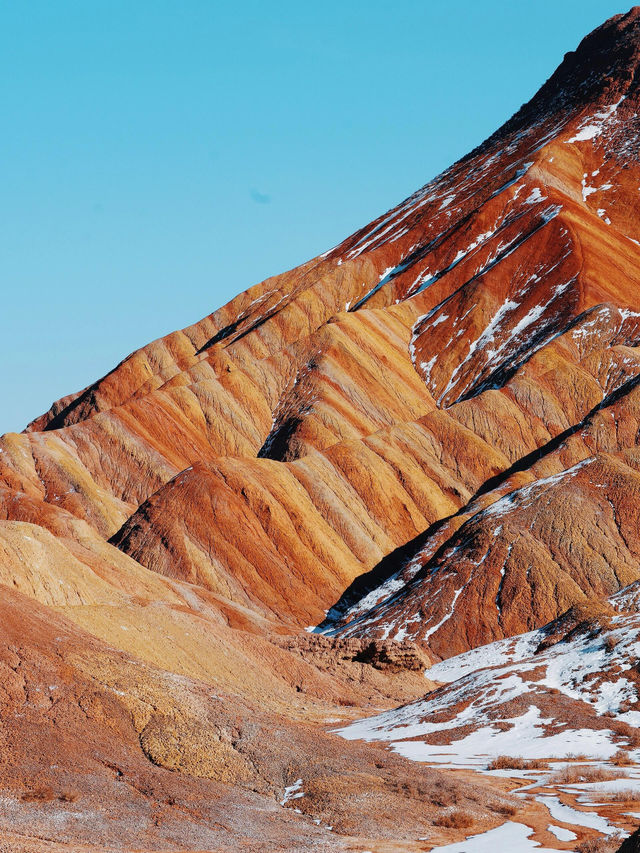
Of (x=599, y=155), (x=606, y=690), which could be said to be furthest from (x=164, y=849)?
(x=599, y=155)

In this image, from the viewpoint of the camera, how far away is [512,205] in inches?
5876

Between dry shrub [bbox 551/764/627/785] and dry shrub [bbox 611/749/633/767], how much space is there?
5.02 ft

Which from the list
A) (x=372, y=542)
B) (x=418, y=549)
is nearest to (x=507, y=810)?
(x=418, y=549)

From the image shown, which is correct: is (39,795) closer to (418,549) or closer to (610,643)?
(610,643)

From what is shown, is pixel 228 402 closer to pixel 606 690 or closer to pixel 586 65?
pixel 606 690

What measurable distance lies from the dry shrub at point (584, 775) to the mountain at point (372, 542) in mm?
173

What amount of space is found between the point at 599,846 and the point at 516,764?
1362 cm

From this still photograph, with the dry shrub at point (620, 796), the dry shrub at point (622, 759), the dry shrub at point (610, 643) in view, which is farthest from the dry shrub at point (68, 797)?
the dry shrub at point (610, 643)

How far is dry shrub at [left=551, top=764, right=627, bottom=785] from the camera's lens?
33.2m

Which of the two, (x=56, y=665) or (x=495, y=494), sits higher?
(x=56, y=665)

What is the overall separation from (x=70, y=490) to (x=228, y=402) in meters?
24.0

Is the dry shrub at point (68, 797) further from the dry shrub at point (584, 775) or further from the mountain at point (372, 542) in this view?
the dry shrub at point (584, 775)

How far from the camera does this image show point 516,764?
36.7 metres

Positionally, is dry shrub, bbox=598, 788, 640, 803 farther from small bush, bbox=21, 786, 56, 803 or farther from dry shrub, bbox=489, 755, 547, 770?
small bush, bbox=21, 786, 56, 803
